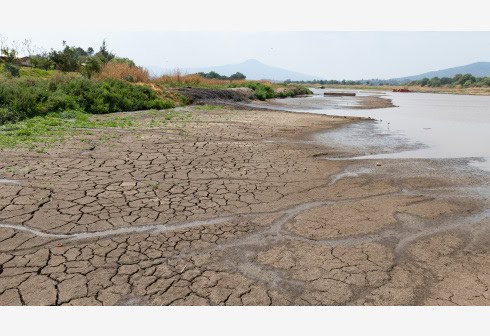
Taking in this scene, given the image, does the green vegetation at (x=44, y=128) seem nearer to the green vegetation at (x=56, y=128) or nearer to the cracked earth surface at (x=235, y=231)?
the green vegetation at (x=56, y=128)

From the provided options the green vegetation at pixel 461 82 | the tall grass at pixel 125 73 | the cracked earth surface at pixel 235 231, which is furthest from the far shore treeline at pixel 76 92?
the green vegetation at pixel 461 82

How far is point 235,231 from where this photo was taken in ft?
14.8

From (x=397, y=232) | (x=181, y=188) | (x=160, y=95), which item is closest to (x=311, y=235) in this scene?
(x=397, y=232)

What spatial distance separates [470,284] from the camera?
340 centimetres

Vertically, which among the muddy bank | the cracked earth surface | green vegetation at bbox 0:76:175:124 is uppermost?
green vegetation at bbox 0:76:175:124

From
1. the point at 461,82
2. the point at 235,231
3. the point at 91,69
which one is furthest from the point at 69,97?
the point at 461,82

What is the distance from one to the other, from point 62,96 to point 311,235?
14050mm

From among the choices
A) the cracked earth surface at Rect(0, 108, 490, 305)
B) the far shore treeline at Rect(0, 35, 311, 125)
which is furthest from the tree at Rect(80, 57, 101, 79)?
the cracked earth surface at Rect(0, 108, 490, 305)

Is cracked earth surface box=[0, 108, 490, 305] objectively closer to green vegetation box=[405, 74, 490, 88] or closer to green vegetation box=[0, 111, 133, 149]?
green vegetation box=[0, 111, 133, 149]

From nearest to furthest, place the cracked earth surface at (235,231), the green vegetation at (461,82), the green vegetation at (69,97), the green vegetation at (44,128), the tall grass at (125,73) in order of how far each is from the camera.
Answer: the cracked earth surface at (235,231)
the green vegetation at (44,128)
the green vegetation at (69,97)
the tall grass at (125,73)
the green vegetation at (461,82)

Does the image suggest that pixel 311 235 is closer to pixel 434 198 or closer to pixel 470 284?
pixel 470 284

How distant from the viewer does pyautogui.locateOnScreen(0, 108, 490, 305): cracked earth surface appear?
10.6 feet

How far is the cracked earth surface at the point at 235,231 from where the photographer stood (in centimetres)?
323

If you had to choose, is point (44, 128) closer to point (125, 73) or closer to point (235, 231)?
point (235, 231)
